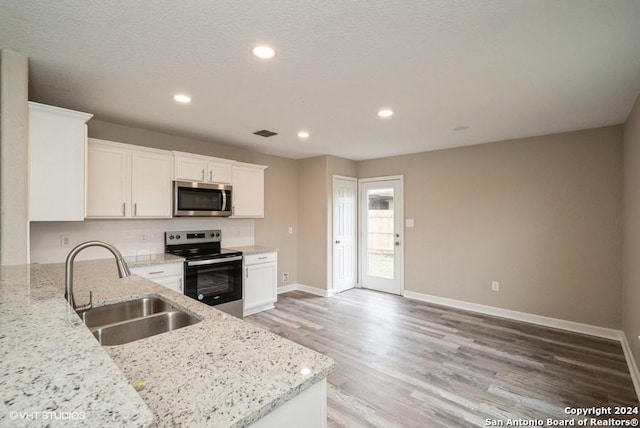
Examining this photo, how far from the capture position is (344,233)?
17.9 feet

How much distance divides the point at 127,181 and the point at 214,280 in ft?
4.84

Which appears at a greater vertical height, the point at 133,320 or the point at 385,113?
the point at 385,113

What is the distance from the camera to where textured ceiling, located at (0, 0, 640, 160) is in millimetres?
1580

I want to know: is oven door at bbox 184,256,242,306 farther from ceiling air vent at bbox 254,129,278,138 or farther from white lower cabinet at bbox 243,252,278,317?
ceiling air vent at bbox 254,129,278,138

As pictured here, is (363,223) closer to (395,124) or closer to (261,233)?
(261,233)

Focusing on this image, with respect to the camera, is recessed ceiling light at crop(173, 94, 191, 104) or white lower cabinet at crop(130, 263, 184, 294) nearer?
recessed ceiling light at crop(173, 94, 191, 104)

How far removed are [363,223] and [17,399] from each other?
209 inches

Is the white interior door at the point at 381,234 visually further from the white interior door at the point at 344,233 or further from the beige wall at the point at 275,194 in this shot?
the beige wall at the point at 275,194

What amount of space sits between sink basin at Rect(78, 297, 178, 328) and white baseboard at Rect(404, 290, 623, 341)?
13.6 ft

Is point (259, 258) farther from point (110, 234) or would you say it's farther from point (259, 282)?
point (110, 234)

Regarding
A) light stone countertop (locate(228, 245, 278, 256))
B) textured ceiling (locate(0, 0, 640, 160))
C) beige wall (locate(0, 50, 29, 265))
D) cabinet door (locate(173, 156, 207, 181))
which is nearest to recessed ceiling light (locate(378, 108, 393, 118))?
textured ceiling (locate(0, 0, 640, 160))

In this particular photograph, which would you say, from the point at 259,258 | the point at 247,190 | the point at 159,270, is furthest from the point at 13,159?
the point at 259,258

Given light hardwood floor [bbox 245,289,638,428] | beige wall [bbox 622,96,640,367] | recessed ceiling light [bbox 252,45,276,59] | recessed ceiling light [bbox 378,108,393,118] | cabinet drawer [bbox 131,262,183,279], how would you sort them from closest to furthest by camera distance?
recessed ceiling light [bbox 252,45,276,59] < light hardwood floor [bbox 245,289,638,428] < beige wall [bbox 622,96,640,367] < recessed ceiling light [bbox 378,108,393,118] < cabinet drawer [bbox 131,262,183,279]

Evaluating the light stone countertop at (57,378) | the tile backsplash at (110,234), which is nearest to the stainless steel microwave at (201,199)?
the tile backsplash at (110,234)
